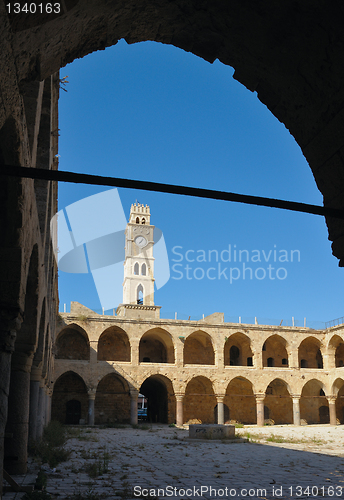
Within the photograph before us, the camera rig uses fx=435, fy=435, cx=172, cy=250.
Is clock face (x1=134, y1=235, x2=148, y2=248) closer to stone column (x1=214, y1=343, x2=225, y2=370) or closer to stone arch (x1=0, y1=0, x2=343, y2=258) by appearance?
stone column (x1=214, y1=343, x2=225, y2=370)

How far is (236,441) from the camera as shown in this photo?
53.6 ft

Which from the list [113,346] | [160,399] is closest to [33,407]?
[113,346]

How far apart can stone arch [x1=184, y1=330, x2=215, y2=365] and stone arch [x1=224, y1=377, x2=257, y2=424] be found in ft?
7.90

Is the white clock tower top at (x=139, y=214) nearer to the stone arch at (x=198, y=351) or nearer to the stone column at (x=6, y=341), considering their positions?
the stone arch at (x=198, y=351)

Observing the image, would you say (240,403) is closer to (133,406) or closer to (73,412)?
(133,406)

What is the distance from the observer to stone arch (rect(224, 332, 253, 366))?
99.8 ft

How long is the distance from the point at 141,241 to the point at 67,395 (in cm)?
2482

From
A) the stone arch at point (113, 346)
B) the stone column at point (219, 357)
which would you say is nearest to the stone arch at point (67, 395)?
the stone arch at point (113, 346)

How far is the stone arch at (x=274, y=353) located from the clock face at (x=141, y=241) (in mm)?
21566

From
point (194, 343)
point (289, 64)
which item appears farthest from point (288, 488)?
point (194, 343)

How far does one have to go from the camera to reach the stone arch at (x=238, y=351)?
99.8 feet

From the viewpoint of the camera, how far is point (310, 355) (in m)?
32.4

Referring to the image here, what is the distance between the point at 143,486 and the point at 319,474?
3.84 metres

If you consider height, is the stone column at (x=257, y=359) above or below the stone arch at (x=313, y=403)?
above
